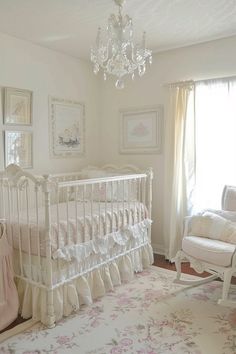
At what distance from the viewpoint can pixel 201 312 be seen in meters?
2.43

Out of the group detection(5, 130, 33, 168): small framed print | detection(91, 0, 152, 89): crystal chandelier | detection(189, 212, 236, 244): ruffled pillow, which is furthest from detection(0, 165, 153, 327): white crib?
detection(91, 0, 152, 89): crystal chandelier

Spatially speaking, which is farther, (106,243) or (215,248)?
(106,243)

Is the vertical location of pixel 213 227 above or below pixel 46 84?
below

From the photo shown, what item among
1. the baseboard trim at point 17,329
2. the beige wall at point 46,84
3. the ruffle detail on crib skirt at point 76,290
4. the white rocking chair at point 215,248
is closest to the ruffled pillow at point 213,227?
the white rocking chair at point 215,248

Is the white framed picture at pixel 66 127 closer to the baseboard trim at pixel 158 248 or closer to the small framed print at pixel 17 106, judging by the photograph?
the small framed print at pixel 17 106

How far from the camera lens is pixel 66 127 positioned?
12.1 feet

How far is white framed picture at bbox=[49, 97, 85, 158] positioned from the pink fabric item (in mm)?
1420

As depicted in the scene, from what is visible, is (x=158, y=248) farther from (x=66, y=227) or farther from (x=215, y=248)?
(x=66, y=227)

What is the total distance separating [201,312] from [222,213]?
936 millimetres

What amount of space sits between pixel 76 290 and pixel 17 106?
6.06 ft

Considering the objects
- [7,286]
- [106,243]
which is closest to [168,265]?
[106,243]

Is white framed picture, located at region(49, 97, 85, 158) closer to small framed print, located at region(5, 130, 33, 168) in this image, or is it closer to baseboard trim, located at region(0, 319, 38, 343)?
small framed print, located at region(5, 130, 33, 168)

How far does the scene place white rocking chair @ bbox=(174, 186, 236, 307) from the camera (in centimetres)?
239

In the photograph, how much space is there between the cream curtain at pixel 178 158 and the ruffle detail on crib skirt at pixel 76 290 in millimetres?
718
